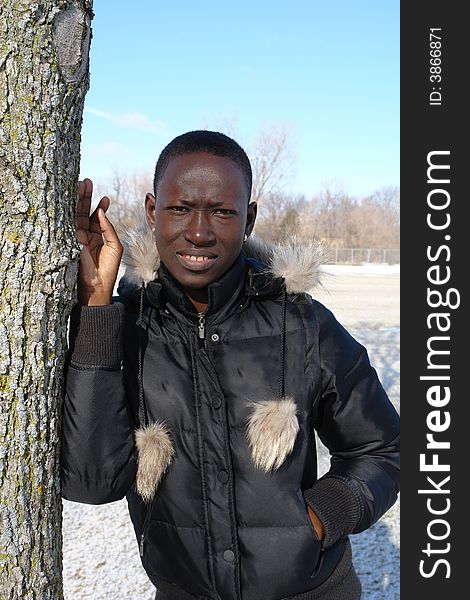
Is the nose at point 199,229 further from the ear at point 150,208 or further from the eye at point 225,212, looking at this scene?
the ear at point 150,208

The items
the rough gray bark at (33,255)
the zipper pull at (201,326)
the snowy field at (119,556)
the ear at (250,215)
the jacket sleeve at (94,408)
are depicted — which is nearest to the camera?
the rough gray bark at (33,255)

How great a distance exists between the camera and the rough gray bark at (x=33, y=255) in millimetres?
1561

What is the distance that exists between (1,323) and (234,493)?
0.86 metres

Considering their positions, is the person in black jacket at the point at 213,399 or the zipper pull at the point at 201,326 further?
the zipper pull at the point at 201,326

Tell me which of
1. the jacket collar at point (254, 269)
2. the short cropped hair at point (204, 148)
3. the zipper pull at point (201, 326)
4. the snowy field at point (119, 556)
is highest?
the short cropped hair at point (204, 148)

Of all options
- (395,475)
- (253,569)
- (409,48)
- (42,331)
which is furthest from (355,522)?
(409,48)

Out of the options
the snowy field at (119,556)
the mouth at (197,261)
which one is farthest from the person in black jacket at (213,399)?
the snowy field at (119,556)

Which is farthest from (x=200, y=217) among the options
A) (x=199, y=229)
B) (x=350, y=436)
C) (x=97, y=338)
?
(x=350, y=436)

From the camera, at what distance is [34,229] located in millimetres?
1600

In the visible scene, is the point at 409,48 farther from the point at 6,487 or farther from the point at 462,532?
the point at 6,487

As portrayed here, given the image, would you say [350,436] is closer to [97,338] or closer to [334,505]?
[334,505]

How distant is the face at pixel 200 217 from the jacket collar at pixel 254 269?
7 centimetres

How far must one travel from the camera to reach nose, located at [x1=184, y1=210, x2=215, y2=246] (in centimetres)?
185

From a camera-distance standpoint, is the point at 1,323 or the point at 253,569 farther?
the point at 253,569
